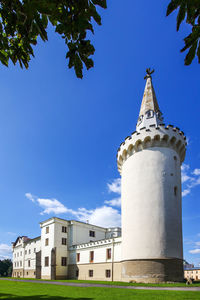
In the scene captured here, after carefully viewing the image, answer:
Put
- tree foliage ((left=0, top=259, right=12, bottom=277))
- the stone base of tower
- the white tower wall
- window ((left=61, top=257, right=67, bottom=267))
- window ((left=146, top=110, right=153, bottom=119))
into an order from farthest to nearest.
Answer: tree foliage ((left=0, top=259, right=12, bottom=277)) → window ((left=61, top=257, right=67, bottom=267)) → window ((left=146, top=110, right=153, bottom=119)) → the white tower wall → the stone base of tower

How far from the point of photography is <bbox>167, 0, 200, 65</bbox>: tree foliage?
3.14m

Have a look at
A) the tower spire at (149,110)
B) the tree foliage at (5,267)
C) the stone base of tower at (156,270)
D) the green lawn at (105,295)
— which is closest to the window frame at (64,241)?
the stone base of tower at (156,270)

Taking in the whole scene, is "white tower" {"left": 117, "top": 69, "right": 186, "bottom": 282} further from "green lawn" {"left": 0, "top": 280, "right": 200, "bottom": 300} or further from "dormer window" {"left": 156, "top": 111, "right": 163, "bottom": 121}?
"green lawn" {"left": 0, "top": 280, "right": 200, "bottom": 300}

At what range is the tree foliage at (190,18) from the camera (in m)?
3.14

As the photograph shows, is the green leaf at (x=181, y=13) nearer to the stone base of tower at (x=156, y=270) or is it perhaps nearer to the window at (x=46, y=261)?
the stone base of tower at (x=156, y=270)

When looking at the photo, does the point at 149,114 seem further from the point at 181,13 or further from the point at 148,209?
the point at 181,13

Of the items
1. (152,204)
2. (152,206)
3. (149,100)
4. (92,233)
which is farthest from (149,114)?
(92,233)

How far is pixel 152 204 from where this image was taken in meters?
22.4

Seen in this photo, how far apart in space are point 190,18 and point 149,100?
27.8 meters

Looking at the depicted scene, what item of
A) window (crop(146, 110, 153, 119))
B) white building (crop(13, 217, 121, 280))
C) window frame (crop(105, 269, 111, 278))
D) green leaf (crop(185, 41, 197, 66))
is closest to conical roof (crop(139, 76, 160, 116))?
window (crop(146, 110, 153, 119))

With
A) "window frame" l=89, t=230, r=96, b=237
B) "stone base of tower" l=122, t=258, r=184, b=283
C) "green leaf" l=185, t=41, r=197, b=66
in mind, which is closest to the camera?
"green leaf" l=185, t=41, r=197, b=66

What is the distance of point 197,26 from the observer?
333 centimetres

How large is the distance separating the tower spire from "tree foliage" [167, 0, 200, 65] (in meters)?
24.6

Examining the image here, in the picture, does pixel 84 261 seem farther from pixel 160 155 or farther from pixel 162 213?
pixel 160 155
